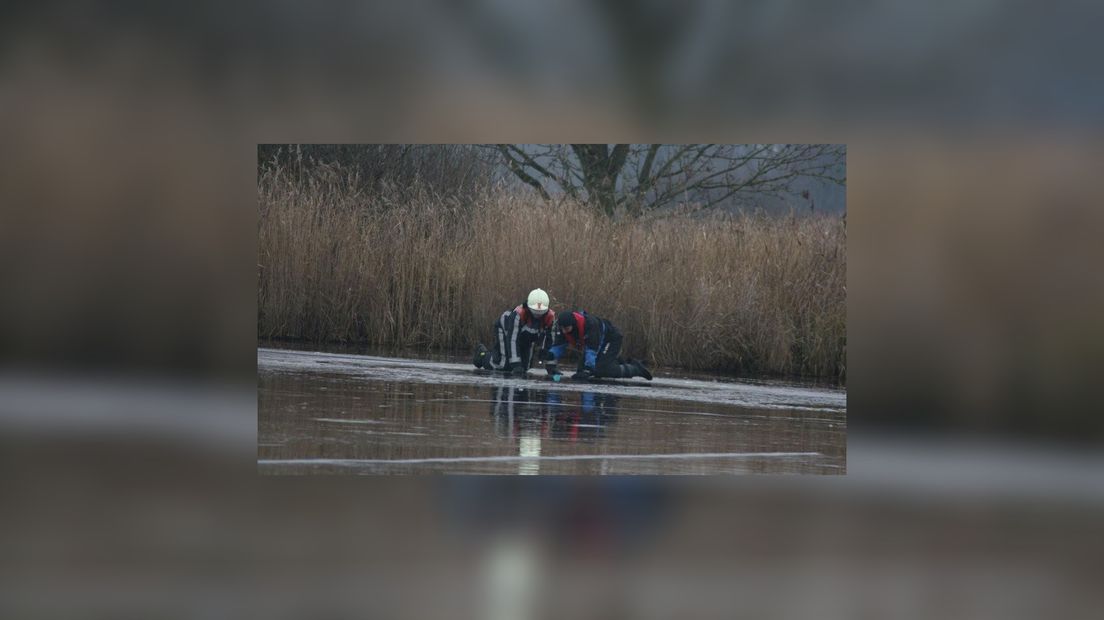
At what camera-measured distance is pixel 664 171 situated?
1361 cm

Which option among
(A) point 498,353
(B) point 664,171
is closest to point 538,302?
(A) point 498,353

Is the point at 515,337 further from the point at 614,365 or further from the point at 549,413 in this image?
the point at 549,413

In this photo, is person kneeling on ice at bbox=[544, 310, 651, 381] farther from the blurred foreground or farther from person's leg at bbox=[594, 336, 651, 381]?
the blurred foreground

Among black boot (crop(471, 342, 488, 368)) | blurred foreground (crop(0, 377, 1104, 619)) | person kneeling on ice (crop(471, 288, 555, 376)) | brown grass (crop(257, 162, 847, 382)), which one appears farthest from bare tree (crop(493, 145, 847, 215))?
blurred foreground (crop(0, 377, 1104, 619))

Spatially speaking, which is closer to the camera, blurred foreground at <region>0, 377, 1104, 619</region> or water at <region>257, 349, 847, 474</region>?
blurred foreground at <region>0, 377, 1104, 619</region>

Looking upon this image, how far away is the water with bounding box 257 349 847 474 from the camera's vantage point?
916cm

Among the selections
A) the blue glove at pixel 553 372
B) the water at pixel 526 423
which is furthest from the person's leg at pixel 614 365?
the blue glove at pixel 553 372

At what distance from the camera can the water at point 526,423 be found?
9.16 metres

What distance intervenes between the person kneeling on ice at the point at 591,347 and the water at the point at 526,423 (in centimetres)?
16

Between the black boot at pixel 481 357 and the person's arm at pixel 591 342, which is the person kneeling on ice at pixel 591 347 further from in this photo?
the black boot at pixel 481 357

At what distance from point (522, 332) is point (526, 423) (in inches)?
78.7
